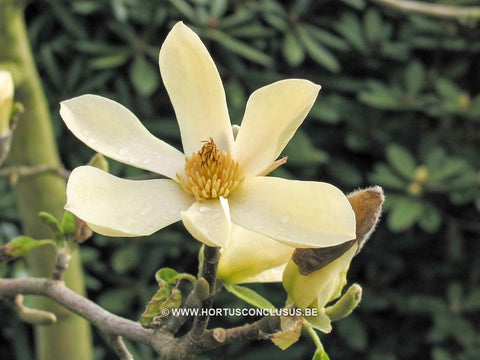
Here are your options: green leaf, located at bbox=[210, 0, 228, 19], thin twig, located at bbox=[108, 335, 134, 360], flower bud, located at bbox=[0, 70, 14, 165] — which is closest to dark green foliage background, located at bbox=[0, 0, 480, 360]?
green leaf, located at bbox=[210, 0, 228, 19]

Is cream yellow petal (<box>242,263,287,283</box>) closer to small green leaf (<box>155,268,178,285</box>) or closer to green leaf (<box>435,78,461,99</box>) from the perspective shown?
small green leaf (<box>155,268,178,285</box>)

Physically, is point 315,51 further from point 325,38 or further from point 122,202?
point 122,202

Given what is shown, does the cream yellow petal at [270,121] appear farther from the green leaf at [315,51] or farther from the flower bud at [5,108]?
the green leaf at [315,51]

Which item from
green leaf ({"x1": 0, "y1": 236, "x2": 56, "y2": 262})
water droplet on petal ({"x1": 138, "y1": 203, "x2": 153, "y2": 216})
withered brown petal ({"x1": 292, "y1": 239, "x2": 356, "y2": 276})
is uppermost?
water droplet on petal ({"x1": 138, "y1": 203, "x2": 153, "y2": 216})

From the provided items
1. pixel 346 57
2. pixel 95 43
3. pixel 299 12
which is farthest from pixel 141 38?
pixel 346 57

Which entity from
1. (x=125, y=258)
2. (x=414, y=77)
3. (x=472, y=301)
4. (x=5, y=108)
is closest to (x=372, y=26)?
(x=414, y=77)

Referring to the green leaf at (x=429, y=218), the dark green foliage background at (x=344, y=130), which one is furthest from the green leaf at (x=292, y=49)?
the green leaf at (x=429, y=218)

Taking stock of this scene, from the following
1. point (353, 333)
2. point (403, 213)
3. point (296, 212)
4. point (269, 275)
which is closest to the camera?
point (296, 212)
